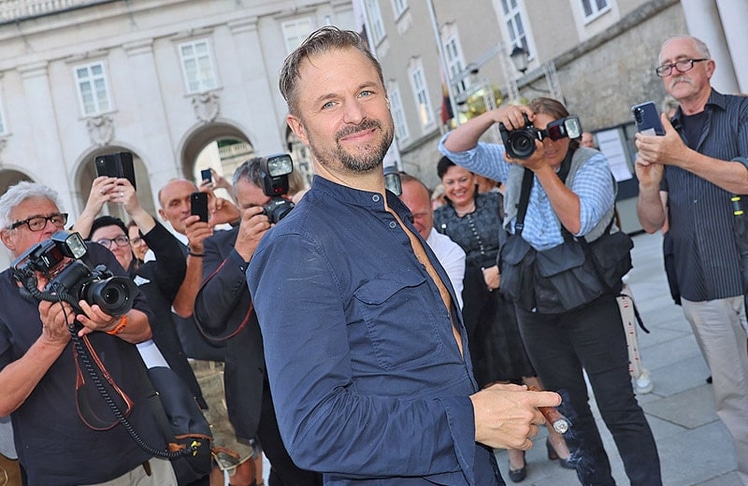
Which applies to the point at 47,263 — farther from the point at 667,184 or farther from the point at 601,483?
the point at 667,184

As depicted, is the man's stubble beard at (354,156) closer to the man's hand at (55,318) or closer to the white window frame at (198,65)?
the man's hand at (55,318)

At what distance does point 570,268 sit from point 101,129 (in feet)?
67.2

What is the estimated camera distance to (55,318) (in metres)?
1.98

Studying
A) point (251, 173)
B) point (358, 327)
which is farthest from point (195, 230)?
point (358, 327)

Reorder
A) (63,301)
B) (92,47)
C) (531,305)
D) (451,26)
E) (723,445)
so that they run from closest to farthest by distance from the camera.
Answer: (63,301) → (531,305) → (723,445) → (451,26) → (92,47)

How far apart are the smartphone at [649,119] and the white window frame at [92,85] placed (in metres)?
20.5

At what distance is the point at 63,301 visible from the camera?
199 cm

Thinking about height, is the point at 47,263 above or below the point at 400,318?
above

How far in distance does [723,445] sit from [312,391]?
3.01m

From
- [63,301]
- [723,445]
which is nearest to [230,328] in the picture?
[63,301]

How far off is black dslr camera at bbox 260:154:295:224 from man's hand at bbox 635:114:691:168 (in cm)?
151

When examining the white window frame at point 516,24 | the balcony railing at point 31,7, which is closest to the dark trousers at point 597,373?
the white window frame at point 516,24

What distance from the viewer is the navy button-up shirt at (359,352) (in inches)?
44.3

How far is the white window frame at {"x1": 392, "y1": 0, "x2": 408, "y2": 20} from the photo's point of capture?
18.2 metres
